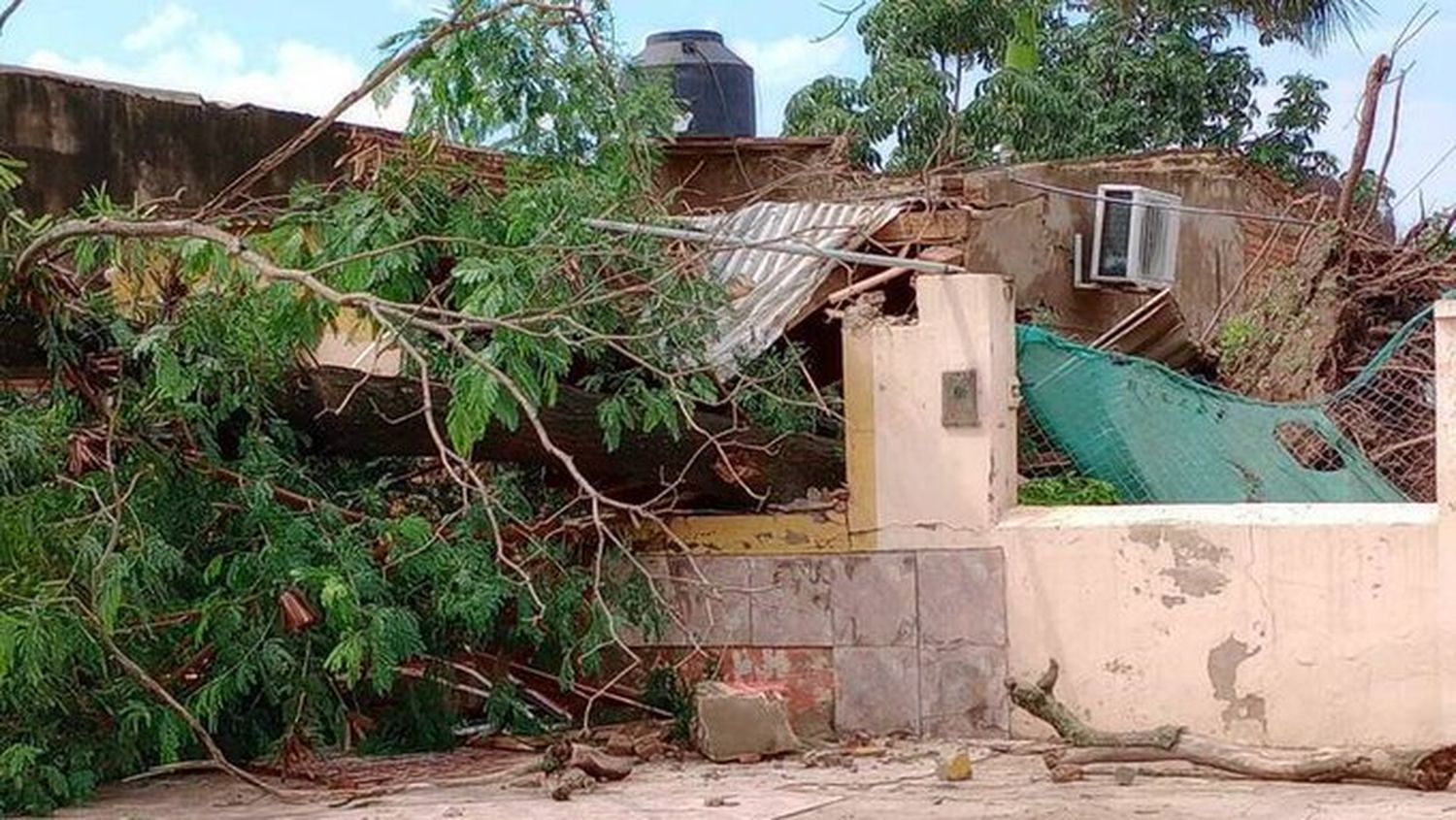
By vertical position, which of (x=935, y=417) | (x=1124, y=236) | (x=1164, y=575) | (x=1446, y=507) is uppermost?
(x=1124, y=236)

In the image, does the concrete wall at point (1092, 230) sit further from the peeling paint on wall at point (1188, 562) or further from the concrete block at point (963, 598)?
the peeling paint on wall at point (1188, 562)

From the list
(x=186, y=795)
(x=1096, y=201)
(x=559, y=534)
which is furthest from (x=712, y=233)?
(x=1096, y=201)

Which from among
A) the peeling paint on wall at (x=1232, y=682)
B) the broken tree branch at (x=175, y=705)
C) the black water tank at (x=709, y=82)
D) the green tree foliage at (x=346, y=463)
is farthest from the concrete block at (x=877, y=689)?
the black water tank at (x=709, y=82)

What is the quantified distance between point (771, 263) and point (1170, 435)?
83.3 inches

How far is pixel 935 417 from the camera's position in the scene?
24.9 feet

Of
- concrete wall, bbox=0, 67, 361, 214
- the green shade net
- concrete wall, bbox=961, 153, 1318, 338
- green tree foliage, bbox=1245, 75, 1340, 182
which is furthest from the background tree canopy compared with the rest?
the green shade net

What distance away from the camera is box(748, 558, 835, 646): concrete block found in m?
7.74

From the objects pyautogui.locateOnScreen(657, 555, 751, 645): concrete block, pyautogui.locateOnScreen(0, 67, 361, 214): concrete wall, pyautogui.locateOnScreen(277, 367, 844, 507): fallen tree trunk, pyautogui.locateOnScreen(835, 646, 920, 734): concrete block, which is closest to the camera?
pyautogui.locateOnScreen(277, 367, 844, 507): fallen tree trunk

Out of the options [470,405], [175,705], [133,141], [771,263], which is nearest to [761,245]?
[771,263]

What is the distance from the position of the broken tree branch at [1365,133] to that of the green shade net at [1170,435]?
206 cm

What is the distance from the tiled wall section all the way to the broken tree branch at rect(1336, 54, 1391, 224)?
161 inches

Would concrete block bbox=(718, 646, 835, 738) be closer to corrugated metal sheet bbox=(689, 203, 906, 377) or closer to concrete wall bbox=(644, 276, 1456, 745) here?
concrete wall bbox=(644, 276, 1456, 745)

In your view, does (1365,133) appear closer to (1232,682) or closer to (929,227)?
(929,227)

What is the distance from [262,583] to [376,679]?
580 millimetres
